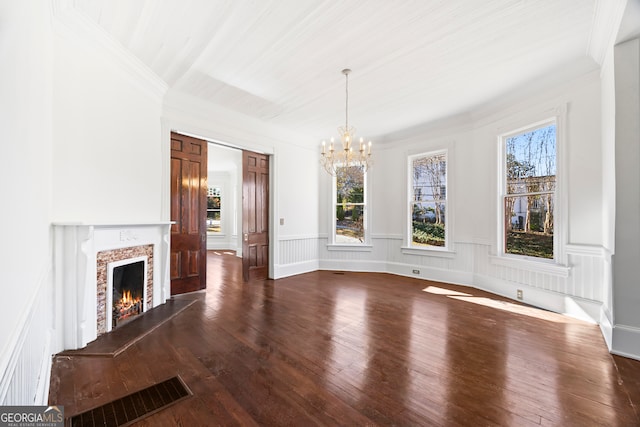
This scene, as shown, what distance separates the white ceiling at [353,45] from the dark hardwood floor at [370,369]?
3069mm

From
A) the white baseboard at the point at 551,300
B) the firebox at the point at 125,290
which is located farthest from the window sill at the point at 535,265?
the firebox at the point at 125,290

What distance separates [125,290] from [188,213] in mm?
1465

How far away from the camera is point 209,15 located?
2.53 meters

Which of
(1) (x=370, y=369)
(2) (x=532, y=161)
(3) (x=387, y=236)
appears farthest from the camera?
(3) (x=387, y=236)

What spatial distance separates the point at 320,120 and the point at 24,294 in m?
4.74

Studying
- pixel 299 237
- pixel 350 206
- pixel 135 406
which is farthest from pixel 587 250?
pixel 135 406

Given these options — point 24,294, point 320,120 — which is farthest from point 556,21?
point 24,294

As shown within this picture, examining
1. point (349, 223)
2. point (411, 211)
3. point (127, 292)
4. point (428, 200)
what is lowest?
point (127, 292)

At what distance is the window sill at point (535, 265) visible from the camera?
3617 millimetres

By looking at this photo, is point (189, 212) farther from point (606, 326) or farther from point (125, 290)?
point (606, 326)

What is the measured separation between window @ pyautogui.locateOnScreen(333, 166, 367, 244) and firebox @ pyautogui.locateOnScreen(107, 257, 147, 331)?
399 cm

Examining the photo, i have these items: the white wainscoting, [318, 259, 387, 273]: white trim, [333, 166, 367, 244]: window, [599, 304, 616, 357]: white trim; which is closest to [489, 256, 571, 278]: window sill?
[599, 304, 616, 357]: white trim

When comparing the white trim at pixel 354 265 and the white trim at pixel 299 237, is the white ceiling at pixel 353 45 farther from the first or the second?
the white trim at pixel 354 265

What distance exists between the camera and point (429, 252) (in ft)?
18.3
